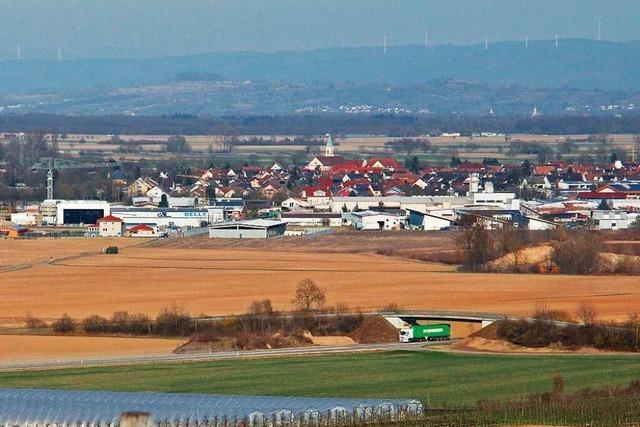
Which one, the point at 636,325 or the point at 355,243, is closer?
the point at 636,325

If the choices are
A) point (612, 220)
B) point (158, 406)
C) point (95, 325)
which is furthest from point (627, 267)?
point (158, 406)

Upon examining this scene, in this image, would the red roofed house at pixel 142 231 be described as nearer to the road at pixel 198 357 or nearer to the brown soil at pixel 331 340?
the brown soil at pixel 331 340

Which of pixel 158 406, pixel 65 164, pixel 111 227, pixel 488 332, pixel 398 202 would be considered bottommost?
pixel 111 227

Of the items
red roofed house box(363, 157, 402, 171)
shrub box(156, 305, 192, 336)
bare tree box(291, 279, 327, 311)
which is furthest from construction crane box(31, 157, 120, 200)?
shrub box(156, 305, 192, 336)

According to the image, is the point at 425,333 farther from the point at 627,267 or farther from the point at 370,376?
the point at 627,267

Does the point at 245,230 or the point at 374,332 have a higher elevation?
the point at 374,332

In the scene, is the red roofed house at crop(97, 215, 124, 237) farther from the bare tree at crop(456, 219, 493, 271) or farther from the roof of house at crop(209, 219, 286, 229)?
the bare tree at crop(456, 219, 493, 271)

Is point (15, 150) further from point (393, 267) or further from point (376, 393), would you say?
point (376, 393)
